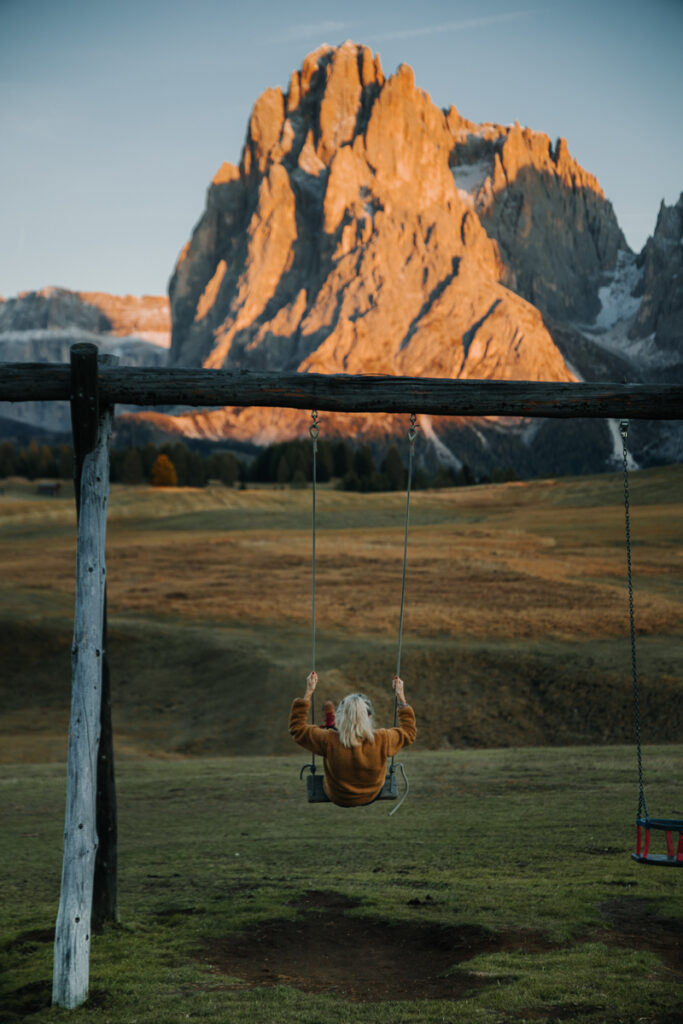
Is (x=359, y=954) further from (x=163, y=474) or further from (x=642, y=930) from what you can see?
(x=163, y=474)

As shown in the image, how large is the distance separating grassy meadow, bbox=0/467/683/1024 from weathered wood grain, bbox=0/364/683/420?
4565 millimetres

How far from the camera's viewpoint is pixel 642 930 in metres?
8.77

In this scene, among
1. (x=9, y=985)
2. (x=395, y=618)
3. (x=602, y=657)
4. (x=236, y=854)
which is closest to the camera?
(x=9, y=985)

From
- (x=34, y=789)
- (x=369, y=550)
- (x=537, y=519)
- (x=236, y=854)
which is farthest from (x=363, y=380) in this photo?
(x=537, y=519)

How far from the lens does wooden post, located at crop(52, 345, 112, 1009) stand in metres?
7.43

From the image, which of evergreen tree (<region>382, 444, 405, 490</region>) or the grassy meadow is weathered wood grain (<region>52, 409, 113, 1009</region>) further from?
evergreen tree (<region>382, 444, 405, 490</region>)

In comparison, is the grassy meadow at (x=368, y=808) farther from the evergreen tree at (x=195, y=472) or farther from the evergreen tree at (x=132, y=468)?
the evergreen tree at (x=195, y=472)

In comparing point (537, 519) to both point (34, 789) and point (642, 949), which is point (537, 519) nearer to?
point (34, 789)

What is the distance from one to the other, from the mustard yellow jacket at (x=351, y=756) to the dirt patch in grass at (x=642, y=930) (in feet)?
7.54


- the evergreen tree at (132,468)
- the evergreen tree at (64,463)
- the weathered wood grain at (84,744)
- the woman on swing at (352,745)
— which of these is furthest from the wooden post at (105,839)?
the evergreen tree at (64,463)

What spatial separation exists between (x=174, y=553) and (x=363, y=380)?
58088 mm

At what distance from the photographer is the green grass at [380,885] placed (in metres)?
7.15

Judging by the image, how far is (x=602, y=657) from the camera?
3419 cm

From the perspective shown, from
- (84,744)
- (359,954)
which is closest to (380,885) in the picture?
(359,954)
